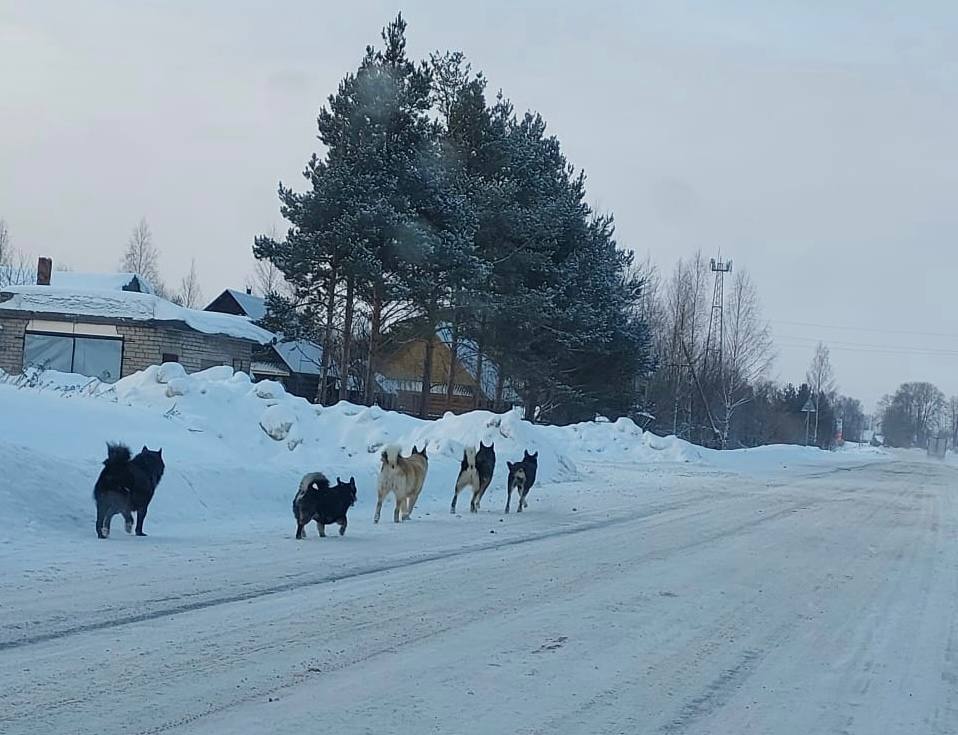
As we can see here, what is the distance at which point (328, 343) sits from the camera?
3756 centimetres

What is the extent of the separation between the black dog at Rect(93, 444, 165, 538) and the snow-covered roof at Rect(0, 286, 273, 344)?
26.9m

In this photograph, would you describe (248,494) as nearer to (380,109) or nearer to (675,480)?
(675,480)

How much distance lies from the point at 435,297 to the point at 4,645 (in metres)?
30.4

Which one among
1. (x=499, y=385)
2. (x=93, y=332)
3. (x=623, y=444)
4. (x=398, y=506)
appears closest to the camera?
(x=398, y=506)

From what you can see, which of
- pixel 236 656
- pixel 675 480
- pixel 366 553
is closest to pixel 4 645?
pixel 236 656

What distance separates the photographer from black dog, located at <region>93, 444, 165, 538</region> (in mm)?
11602

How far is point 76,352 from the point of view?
3881cm

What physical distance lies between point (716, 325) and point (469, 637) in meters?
58.0

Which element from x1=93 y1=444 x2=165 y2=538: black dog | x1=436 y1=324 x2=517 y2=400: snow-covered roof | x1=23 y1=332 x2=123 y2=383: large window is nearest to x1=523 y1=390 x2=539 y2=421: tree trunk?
x1=436 y1=324 x2=517 y2=400: snow-covered roof

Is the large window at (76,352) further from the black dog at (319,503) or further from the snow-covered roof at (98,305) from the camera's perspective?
the black dog at (319,503)

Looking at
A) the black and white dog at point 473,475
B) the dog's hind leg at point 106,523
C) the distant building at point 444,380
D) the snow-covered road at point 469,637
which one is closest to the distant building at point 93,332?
the distant building at point 444,380

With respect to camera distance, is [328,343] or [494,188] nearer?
[328,343]

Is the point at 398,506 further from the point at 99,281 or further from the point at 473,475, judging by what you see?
the point at 99,281

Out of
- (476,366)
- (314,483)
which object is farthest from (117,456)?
(476,366)
